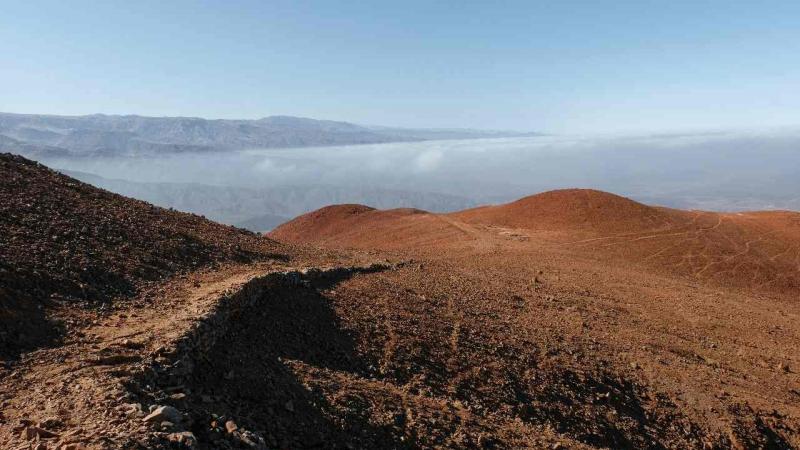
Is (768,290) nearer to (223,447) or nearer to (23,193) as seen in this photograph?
(223,447)

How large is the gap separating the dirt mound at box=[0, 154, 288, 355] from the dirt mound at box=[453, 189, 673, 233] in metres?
21.0

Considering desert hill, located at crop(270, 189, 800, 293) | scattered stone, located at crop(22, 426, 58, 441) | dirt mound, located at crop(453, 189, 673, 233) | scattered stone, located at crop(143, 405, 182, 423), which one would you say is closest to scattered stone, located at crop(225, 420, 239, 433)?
scattered stone, located at crop(143, 405, 182, 423)

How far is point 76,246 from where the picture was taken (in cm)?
1109

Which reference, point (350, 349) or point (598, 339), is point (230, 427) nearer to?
point (350, 349)

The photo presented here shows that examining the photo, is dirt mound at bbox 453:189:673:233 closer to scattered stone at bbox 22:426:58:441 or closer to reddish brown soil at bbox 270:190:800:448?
reddish brown soil at bbox 270:190:800:448

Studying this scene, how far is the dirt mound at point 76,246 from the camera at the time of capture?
330 inches

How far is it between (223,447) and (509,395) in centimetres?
585

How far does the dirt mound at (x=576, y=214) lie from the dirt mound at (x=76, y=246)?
20976 millimetres

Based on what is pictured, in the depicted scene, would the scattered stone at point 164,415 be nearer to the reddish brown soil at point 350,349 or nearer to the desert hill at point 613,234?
the reddish brown soil at point 350,349

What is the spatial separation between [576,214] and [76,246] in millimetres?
29708

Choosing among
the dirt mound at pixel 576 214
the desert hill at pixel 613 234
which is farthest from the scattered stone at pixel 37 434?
the dirt mound at pixel 576 214

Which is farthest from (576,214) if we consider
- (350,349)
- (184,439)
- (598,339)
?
(184,439)

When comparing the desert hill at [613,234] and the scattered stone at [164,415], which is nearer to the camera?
the scattered stone at [164,415]

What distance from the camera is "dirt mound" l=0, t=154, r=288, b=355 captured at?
8391mm
